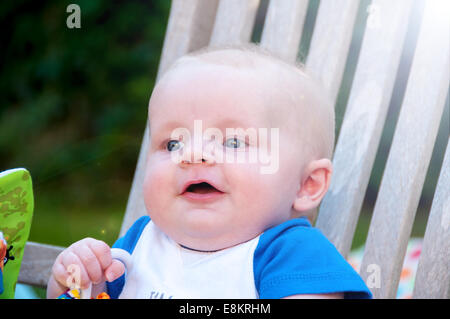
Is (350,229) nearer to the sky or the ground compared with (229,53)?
nearer to the ground

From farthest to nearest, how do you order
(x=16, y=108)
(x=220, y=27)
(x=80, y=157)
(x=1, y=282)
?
(x=16, y=108)
(x=80, y=157)
(x=220, y=27)
(x=1, y=282)

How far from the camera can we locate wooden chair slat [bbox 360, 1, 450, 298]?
1.00 metres

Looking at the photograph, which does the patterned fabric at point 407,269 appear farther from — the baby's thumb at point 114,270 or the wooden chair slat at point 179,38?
the baby's thumb at point 114,270

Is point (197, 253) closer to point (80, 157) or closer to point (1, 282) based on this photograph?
point (1, 282)

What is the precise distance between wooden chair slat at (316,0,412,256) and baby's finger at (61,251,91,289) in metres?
0.44

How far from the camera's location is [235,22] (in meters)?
1.24

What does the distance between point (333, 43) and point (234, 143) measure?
417mm

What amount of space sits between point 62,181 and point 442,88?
2.40 metres

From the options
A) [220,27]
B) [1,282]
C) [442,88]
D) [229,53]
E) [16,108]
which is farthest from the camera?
[16,108]

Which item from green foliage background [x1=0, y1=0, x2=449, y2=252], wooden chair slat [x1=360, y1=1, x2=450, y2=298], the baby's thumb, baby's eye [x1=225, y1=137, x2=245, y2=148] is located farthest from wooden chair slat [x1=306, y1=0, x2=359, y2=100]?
green foliage background [x1=0, y1=0, x2=449, y2=252]

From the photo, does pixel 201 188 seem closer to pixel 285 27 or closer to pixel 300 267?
pixel 300 267

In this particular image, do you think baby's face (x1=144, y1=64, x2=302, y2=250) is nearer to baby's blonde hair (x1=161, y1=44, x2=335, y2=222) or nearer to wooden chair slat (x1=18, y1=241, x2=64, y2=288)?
baby's blonde hair (x1=161, y1=44, x2=335, y2=222)

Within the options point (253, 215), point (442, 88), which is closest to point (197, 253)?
point (253, 215)

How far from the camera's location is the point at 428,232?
0.97 meters
